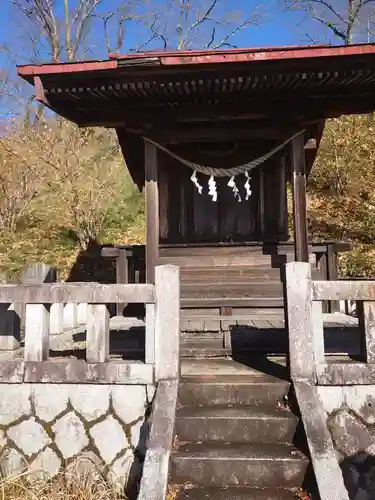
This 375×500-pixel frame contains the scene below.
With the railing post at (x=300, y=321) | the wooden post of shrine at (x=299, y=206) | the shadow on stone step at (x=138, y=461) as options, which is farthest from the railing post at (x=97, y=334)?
the wooden post of shrine at (x=299, y=206)

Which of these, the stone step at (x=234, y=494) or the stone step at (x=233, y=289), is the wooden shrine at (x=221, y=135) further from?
the stone step at (x=234, y=494)

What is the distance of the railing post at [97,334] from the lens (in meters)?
4.08

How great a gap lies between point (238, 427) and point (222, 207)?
4.82 metres

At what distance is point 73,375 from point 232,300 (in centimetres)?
357

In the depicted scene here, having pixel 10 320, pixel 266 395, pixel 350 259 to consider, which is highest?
pixel 350 259

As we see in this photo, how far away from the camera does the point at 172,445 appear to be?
3480mm

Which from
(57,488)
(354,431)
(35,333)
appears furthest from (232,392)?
(35,333)

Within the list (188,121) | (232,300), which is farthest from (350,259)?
(188,121)

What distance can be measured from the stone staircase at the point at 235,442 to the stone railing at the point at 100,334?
0.44 metres

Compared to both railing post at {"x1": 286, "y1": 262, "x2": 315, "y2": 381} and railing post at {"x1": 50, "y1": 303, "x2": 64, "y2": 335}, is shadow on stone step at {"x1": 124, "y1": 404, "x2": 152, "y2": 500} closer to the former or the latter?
railing post at {"x1": 286, "y1": 262, "x2": 315, "y2": 381}

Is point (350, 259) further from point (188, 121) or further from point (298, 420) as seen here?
point (298, 420)

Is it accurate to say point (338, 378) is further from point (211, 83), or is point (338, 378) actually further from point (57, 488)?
point (211, 83)

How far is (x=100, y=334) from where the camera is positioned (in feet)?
13.4

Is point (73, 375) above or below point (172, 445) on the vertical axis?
above
